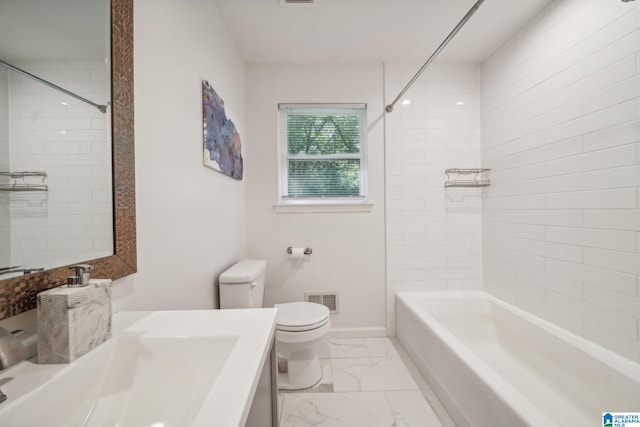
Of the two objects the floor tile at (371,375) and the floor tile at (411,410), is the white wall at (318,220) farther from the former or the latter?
the floor tile at (411,410)

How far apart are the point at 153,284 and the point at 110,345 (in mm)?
355

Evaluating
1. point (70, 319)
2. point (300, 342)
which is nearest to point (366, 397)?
point (300, 342)

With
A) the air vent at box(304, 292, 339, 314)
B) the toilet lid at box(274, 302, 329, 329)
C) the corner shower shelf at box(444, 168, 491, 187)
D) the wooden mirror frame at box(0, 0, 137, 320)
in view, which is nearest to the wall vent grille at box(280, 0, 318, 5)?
the wooden mirror frame at box(0, 0, 137, 320)

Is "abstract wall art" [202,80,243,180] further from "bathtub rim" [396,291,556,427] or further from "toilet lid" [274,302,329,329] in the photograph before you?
"bathtub rim" [396,291,556,427]

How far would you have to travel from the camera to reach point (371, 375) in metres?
1.78

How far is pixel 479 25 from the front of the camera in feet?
6.08

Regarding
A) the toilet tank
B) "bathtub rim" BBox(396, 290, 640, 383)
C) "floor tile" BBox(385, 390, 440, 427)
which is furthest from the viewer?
the toilet tank

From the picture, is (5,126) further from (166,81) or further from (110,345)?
(166,81)

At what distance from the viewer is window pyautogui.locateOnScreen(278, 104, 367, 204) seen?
2.38 m

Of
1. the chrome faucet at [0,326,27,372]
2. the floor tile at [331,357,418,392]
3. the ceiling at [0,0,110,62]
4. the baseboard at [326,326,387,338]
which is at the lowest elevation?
the floor tile at [331,357,418,392]

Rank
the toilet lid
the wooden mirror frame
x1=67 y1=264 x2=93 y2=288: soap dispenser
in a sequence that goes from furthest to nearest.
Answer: the toilet lid
the wooden mirror frame
x1=67 y1=264 x2=93 y2=288: soap dispenser

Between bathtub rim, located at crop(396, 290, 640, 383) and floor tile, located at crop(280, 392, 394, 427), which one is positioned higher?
bathtub rim, located at crop(396, 290, 640, 383)

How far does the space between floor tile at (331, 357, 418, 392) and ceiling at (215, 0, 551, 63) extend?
243 centimetres

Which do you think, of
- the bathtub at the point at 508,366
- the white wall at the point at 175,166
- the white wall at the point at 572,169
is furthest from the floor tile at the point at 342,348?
the white wall at the point at 572,169
